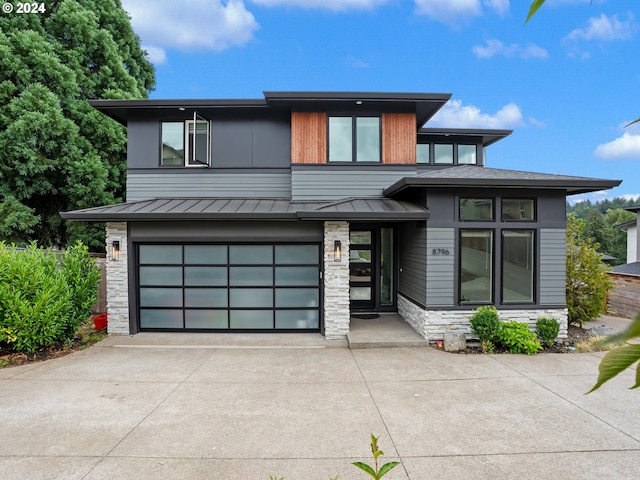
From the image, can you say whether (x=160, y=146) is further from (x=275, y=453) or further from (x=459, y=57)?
(x=459, y=57)

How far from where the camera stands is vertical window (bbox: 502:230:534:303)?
7758mm

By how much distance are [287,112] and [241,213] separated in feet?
10.8

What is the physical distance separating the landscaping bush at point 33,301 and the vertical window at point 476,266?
26.3 ft

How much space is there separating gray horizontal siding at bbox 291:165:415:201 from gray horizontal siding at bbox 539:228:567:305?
11.7ft

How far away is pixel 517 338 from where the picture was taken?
7.16 meters

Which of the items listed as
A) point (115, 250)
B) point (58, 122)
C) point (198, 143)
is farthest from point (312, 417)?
point (58, 122)

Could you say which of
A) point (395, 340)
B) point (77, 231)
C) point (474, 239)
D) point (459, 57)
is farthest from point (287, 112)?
point (459, 57)

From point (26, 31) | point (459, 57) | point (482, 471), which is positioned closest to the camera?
point (482, 471)

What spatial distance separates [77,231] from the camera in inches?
541

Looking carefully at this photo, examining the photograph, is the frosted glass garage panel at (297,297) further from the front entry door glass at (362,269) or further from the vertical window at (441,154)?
the vertical window at (441,154)

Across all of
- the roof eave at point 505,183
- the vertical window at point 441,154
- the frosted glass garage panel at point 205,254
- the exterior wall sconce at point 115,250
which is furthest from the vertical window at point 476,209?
the exterior wall sconce at point 115,250

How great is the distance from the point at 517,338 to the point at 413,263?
2.58 meters

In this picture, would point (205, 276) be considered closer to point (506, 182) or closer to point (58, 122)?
point (506, 182)

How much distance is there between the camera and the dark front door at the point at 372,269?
990 cm
